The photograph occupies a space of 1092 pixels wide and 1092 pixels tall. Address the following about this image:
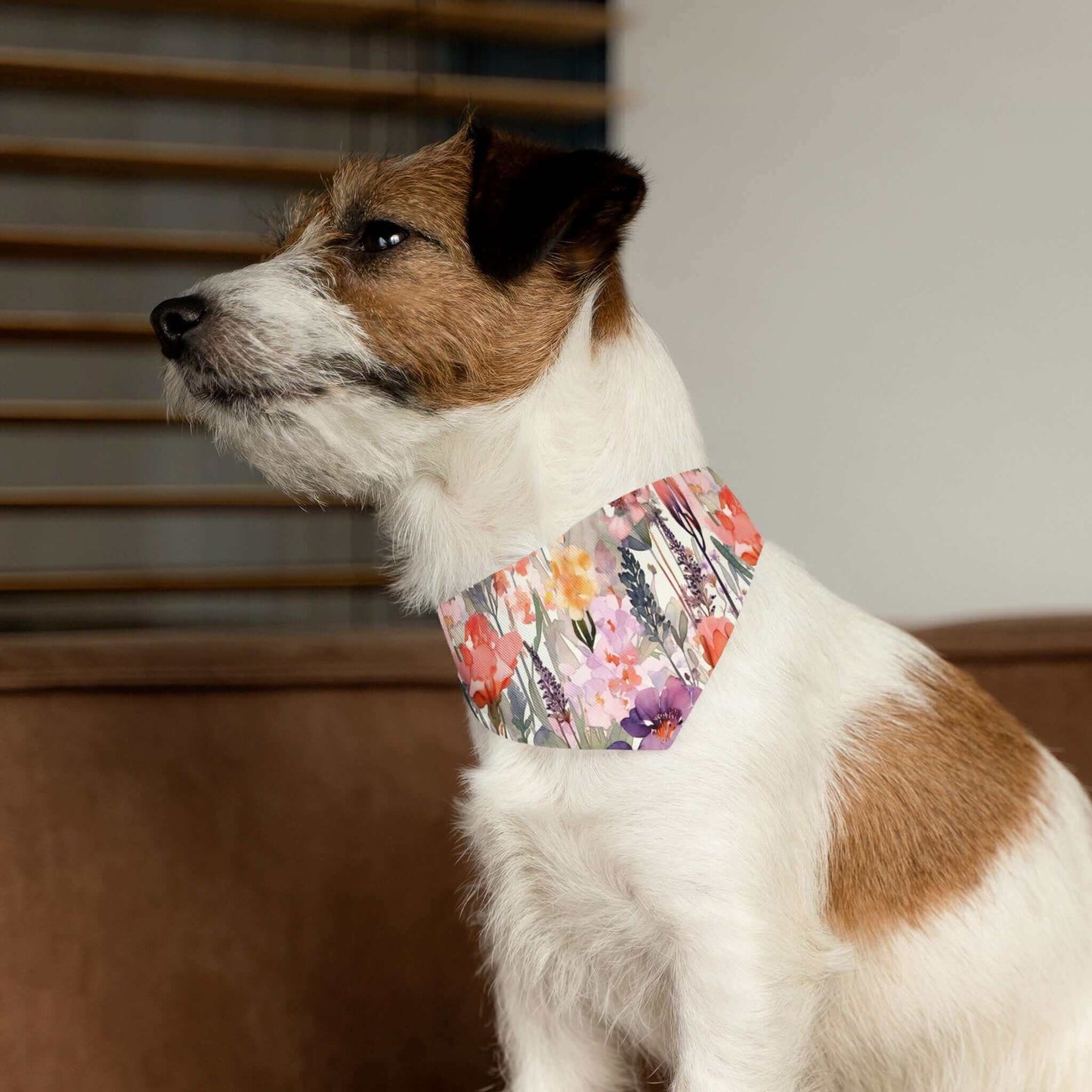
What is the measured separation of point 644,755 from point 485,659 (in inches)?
6.6

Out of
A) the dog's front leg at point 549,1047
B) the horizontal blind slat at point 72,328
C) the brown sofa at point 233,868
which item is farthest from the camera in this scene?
the horizontal blind slat at point 72,328

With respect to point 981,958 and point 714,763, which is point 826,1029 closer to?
point 981,958

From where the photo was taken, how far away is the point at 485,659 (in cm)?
101

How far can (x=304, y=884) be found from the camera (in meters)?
1.39

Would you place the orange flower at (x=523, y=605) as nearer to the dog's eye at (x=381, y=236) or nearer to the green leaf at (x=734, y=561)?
the green leaf at (x=734, y=561)

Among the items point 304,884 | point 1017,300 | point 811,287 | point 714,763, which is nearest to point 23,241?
point 811,287

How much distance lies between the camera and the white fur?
2.98ft

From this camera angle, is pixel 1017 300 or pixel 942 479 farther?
pixel 942 479

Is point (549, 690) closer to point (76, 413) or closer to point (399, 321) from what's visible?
point (399, 321)

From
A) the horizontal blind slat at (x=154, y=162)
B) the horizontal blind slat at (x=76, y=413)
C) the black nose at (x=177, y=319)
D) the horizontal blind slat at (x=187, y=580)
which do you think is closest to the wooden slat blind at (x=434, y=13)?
the horizontal blind slat at (x=154, y=162)

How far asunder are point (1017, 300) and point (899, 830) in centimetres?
102

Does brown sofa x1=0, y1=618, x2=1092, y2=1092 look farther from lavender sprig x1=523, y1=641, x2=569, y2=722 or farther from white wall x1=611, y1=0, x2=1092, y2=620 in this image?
white wall x1=611, y1=0, x2=1092, y2=620

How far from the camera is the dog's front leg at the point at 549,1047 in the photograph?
114 centimetres

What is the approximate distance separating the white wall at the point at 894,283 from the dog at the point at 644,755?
0.79 m
